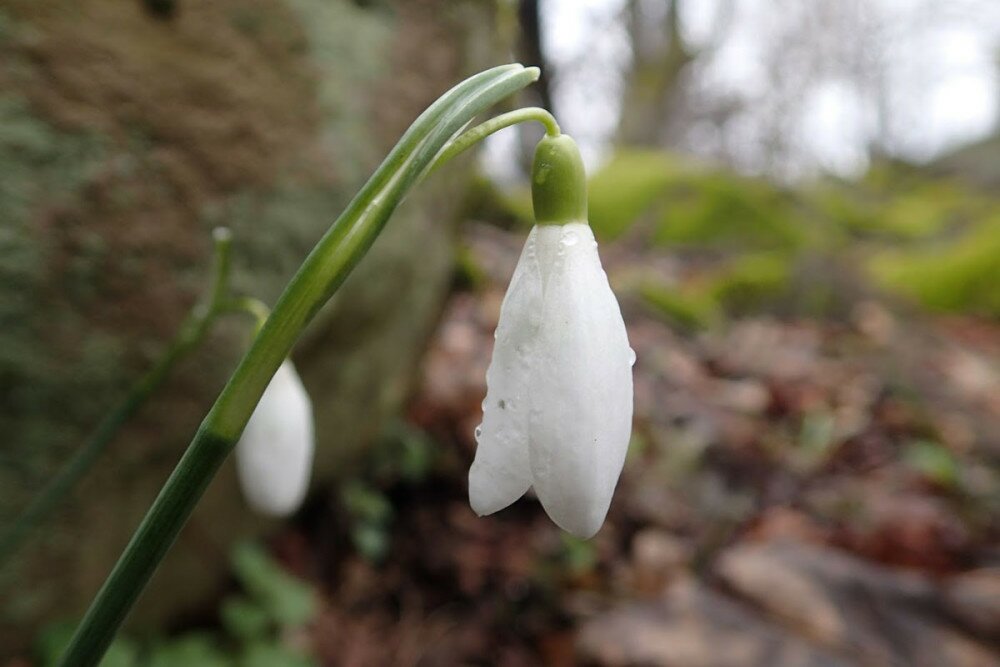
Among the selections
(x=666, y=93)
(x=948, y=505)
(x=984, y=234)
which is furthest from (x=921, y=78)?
(x=948, y=505)

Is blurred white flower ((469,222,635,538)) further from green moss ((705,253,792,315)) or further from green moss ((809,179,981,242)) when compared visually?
green moss ((809,179,981,242))

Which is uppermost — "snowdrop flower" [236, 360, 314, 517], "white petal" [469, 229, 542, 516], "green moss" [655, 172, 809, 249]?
"white petal" [469, 229, 542, 516]

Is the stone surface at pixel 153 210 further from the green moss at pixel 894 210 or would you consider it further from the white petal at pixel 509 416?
the green moss at pixel 894 210

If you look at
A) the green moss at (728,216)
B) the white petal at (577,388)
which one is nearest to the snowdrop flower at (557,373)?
the white petal at (577,388)

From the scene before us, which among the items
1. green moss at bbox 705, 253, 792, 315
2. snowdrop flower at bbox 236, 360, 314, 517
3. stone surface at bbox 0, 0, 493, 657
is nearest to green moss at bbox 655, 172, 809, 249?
green moss at bbox 705, 253, 792, 315

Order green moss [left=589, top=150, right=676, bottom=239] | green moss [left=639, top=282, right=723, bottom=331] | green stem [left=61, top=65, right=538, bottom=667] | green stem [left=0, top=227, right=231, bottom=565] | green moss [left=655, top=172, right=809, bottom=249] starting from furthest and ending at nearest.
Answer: green moss [left=589, top=150, right=676, bottom=239] → green moss [left=655, top=172, right=809, bottom=249] → green moss [left=639, top=282, right=723, bottom=331] → green stem [left=0, top=227, right=231, bottom=565] → green stem [left=61, top=65, right=538, bottom=667]

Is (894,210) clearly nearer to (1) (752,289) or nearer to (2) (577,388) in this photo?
(1) (752,289)
